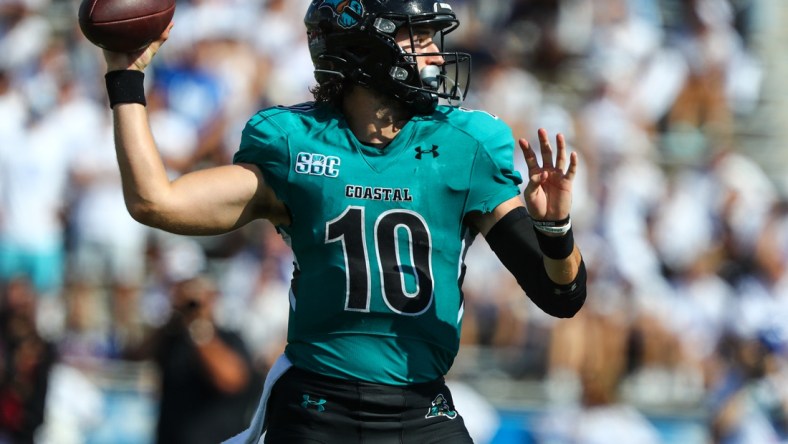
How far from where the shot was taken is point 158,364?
291 inches

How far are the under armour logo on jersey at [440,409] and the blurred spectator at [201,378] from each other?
Answer: 11.1 ft

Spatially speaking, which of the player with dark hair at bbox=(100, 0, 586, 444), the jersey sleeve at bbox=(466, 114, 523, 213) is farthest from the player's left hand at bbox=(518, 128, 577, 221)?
the jersey sleeve at bbox=(466, 114, 523, 213)

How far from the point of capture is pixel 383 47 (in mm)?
3762

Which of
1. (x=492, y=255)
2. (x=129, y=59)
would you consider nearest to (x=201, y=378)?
(x=492, y=255)

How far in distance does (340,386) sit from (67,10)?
7.65 meters

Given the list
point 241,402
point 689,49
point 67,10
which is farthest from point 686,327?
point 67,10

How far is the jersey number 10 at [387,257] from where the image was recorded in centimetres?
354

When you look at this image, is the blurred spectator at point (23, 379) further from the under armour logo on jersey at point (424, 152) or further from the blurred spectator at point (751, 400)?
the under armour logo on jersey at point (424, 152)

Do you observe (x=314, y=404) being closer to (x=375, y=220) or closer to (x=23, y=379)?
(x=375, y=220)

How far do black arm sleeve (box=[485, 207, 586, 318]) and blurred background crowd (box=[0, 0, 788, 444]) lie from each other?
4.42 meters

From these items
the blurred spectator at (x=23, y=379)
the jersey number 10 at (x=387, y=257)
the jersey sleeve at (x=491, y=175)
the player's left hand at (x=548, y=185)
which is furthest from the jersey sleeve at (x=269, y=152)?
the blurred spectator at (x=23, y=379)

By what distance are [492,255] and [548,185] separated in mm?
5521

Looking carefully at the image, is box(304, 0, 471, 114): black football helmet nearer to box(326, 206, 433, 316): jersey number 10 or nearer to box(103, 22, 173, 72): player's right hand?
box(326, 206, 433, 316): jersey number 10

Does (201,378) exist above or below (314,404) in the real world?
below
